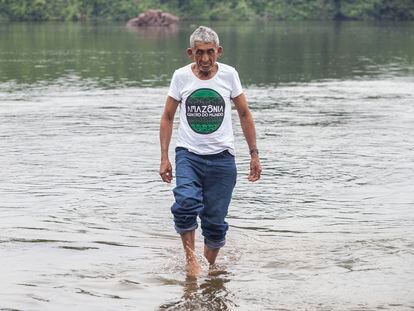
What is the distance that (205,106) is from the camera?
7.22 m

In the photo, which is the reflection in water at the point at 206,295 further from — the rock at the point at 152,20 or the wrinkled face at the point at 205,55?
the rock at the point at 152,20

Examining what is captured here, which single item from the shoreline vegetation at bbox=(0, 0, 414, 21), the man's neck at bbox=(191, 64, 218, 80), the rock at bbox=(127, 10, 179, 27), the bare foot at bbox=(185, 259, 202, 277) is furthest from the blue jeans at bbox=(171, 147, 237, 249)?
the shoreline vegetation at bbox=(0, 0, 414, 21)

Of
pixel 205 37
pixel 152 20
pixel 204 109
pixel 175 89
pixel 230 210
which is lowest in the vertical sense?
pixel 152 20

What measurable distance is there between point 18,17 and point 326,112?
300 feet

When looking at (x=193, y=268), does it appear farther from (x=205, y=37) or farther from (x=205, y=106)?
(x=205, y=37)

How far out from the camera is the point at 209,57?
709 centimetres

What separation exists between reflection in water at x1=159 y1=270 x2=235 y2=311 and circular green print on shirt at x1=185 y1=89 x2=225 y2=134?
1.21 meters

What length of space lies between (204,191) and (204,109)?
27.6 inches

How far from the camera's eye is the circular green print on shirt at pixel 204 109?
23.7 feet

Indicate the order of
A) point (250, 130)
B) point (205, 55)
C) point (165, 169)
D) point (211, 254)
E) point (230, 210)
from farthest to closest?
1. point (230, 210)
2. point (211, 254)
3. point (250, 130)
4. point (165, 169)
5. point (205, 55)

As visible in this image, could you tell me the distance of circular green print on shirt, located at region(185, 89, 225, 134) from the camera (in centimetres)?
722

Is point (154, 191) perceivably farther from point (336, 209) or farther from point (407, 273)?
point (407, 273)

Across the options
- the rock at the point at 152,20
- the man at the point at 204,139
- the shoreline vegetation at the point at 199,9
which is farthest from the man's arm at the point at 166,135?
the shoreline vegetation at the point at 199,9

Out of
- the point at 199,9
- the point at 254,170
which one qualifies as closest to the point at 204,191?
the point at 254,170
